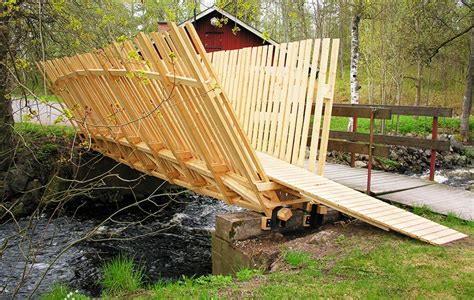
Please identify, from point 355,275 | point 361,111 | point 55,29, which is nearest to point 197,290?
point 355,275

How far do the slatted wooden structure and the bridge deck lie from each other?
0.74 meters

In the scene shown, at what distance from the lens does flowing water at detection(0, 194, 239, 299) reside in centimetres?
571

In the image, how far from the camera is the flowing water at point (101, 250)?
5.71 meters

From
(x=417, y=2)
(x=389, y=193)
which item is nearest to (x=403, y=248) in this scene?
(x=389, y=193)

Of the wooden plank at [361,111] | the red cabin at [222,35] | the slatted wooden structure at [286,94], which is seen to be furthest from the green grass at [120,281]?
the red cabin at [222,35]

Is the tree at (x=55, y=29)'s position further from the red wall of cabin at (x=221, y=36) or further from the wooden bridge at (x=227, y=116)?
the red wall of cabin at (x=221, y=36)

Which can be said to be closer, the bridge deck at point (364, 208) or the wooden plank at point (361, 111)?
the bridge deck at point (364, 208)

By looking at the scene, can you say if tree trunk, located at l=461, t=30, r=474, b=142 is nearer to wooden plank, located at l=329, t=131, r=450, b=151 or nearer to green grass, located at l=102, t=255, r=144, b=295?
wooden plank, located at l=329, t=131, r=450, b=151

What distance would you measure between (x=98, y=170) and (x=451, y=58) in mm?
19593

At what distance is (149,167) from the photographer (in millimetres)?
7504

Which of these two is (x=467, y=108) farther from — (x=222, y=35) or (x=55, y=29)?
(x=55, y=29)

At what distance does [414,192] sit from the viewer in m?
6.58

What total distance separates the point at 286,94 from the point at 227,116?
79.3 inches

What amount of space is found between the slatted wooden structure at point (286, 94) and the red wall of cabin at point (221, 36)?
11892 mm
